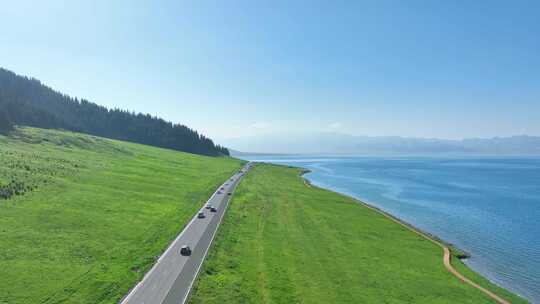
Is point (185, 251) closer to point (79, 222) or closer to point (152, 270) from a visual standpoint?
point (152, 270)

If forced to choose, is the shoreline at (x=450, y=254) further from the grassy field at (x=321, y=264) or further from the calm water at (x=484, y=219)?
Answer: the calm water at (x=484, y=219)

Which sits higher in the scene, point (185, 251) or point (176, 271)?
point (185, 251)

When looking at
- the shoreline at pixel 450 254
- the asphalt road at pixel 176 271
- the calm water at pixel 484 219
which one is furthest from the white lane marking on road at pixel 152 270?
the calm water at pixel 484 219

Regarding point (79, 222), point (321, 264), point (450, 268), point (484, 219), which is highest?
point (79, 222)

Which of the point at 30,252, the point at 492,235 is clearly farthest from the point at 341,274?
the point at 492,235

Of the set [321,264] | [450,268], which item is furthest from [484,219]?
[321,264]

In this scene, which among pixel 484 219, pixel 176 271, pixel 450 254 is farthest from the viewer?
pixel 484 219
